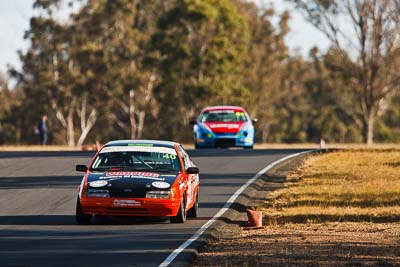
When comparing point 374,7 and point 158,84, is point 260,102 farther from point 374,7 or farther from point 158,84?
point 374,7

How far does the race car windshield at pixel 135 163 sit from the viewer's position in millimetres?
17922

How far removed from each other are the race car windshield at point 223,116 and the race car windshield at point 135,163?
21511 mm

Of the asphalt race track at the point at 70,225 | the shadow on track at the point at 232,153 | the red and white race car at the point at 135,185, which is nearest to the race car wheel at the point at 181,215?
the red and white race car at the point at 135,185

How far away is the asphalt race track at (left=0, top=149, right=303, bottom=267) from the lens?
521 inches

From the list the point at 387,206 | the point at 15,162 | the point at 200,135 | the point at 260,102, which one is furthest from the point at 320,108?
the point at 387,206

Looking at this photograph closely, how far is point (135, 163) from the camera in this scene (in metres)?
18.4

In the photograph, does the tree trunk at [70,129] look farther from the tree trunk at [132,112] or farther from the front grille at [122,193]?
the front grille at [122,193]

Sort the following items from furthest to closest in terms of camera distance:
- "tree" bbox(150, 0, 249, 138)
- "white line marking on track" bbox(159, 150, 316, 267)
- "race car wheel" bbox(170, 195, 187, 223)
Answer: "tree" bbox(150, 0, 249, 138) < "race car wheel" bbox(170, 195, 187, 223) < "white line marking on track" bbox(159, 150, 316, 267)

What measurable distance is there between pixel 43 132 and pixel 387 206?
35.1 metres

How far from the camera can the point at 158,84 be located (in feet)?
257

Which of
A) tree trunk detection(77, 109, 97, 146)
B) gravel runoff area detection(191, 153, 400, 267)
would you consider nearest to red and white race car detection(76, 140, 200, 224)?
gravel runoff area detection(191, 153, 400, 267)

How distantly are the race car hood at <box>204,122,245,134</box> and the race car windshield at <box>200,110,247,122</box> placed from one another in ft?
1.38

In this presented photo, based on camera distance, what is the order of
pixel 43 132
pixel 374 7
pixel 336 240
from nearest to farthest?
pixel 336 240, pixel 43 132, pixel 374 7

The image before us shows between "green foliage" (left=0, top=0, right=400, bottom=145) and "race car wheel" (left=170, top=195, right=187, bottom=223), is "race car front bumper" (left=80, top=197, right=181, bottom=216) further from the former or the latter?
"green foliage" (left=0, top=0, right=400, bottom=145)
